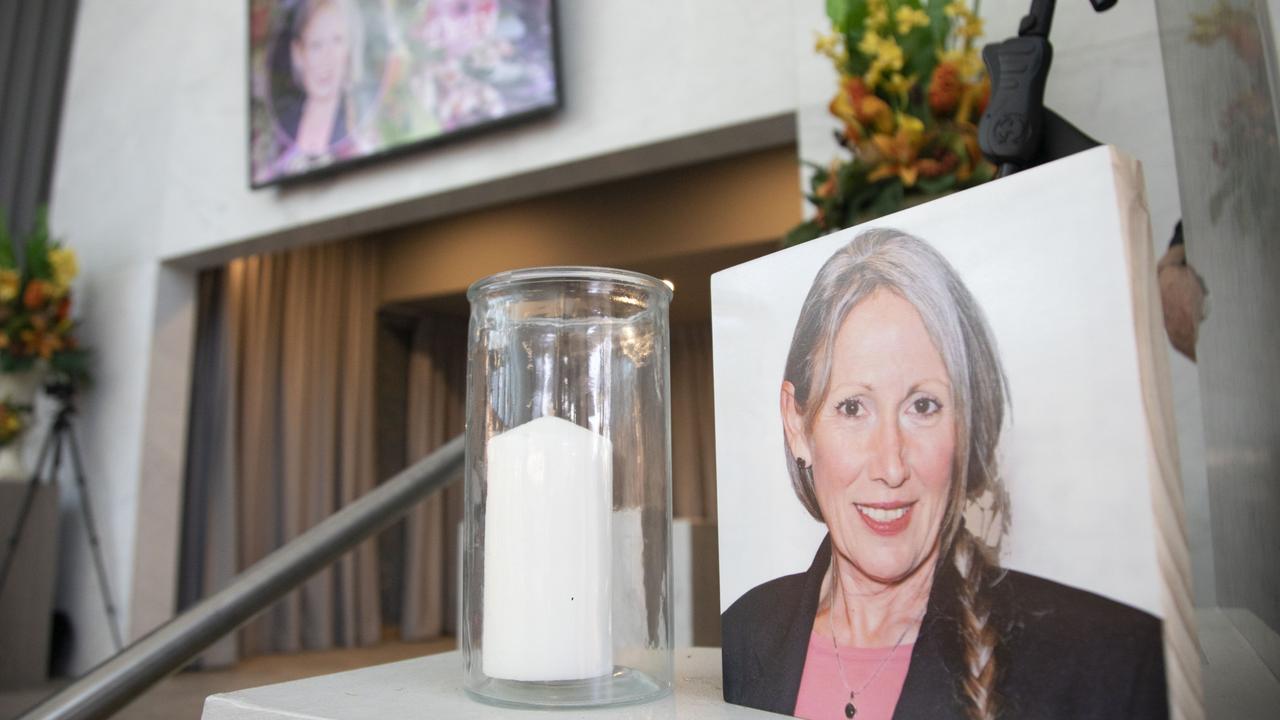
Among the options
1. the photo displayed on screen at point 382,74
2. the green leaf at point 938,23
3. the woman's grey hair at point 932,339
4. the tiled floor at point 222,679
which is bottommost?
the tiled floor at point 222,679

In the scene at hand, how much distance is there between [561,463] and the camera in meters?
0.33

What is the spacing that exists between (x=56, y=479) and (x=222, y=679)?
3.27ft

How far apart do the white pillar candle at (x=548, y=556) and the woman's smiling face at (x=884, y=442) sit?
0.29 feet

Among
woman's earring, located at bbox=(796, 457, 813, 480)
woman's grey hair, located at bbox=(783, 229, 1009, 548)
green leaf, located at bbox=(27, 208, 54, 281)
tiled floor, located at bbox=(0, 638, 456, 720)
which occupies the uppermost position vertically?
green leaf, located at bbox=(27, 208, 54, 281)

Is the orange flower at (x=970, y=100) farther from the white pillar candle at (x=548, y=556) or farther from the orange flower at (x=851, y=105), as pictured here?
the white pillar candle at (x=548, y=556)

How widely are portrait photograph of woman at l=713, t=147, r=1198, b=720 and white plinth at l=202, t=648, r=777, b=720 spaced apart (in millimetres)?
23

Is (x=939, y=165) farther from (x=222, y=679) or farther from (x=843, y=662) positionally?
(x=222, y=679)

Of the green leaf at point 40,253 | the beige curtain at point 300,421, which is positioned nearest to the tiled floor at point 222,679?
the beige curtain at point 300,421

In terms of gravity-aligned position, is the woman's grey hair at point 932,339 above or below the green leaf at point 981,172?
below

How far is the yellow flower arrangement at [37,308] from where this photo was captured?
281cm

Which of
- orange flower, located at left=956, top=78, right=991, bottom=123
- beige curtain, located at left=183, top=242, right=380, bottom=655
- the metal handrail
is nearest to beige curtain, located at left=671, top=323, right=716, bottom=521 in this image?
beige curtain, located at left=183, top=242, right=380, bottom=655

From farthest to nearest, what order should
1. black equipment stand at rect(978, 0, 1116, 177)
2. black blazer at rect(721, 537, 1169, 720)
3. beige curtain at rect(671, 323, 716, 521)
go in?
beige curtain at rect(671, 323, 716, 521), black equipment stand at rect(978, 0, 1116, 177), black blazer at rect(721, 537, 1169, 720)

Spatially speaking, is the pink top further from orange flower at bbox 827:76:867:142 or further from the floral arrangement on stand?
orange flower at bbox 827:76:867:142

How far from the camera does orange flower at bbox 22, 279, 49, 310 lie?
111 inches
